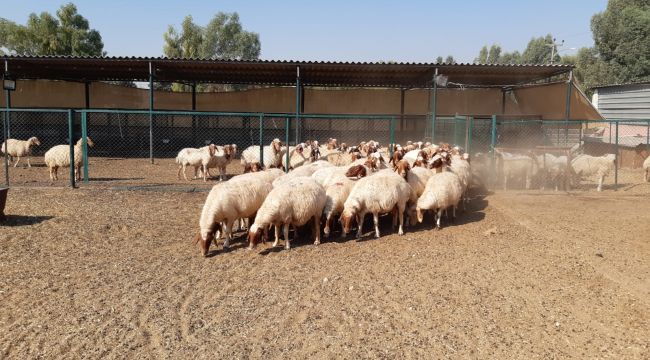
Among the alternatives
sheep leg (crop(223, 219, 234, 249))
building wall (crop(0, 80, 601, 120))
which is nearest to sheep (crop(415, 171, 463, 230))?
sheep leg (crop(223, 219, 234, 249))

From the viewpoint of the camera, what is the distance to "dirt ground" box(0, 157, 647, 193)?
13.2 m

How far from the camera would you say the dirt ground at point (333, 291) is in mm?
4605

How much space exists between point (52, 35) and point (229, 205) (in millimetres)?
38304

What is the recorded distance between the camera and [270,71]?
20406 millimetres

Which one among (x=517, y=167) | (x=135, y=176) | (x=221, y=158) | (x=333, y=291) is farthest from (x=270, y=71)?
(x=333, y=291)

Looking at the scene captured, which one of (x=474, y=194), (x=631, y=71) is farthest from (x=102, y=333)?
(x=631, y=71)

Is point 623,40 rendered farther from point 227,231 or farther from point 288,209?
point 227,231

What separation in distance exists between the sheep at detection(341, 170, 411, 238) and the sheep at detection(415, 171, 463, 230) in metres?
0.38

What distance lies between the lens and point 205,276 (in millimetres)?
6520

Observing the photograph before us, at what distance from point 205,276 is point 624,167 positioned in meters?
17.7

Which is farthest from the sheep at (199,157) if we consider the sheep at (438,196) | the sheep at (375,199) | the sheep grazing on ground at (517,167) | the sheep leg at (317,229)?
the sheep grazing on ground at (517,167)

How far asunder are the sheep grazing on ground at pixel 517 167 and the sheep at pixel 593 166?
5.60ft

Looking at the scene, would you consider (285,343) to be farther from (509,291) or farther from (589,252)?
(589,252)

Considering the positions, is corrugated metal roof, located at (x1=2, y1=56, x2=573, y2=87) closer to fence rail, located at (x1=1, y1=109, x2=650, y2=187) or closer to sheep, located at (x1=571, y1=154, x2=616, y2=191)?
fence rail, located at (x1=1, y1=109, x2=650, y2=187)
